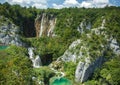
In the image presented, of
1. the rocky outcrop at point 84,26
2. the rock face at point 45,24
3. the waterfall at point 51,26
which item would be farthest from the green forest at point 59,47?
the waterfall at point 51,26

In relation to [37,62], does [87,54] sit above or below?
above

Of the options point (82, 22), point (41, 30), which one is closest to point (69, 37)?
point (82, 22)

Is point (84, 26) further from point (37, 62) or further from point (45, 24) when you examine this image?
point (37, 62)

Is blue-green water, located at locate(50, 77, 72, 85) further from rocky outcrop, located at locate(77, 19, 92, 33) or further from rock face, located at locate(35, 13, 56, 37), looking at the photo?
rock face, located at locate(35, 13, 56, 37)

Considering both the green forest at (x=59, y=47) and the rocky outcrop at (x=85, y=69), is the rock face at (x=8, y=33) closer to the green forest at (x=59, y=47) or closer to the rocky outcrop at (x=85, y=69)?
the green forest at (x=59, y=47)

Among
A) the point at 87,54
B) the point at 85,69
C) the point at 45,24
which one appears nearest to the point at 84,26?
the point at 45,24

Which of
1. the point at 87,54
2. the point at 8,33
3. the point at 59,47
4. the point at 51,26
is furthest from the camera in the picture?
the point at 51,26
